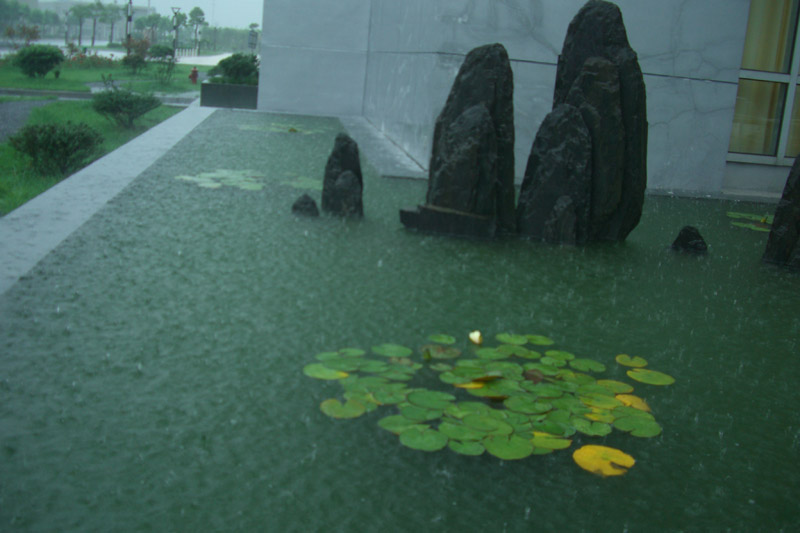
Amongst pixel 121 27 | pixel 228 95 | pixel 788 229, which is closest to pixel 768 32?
pixel 788 229

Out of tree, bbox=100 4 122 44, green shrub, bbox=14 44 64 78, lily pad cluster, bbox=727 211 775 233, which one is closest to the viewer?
lily pad cluster, bbox=727 211 775 233

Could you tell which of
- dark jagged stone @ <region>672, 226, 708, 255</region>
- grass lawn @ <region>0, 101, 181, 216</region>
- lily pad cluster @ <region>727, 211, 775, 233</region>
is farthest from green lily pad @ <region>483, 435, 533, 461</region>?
grass lawn @ <region>0, 101, 181, 216</region>

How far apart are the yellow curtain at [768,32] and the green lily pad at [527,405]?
27.6 feet

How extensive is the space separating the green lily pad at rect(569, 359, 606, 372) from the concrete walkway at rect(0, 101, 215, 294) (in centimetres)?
250

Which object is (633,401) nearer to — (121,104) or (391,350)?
(391,350)

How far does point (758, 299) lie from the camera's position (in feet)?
14.6

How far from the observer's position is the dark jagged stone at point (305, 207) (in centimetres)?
543

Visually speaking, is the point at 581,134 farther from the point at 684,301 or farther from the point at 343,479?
the point at 343,479

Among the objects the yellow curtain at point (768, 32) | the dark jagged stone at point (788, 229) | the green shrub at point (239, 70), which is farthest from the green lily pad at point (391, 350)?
the green shrub at point (239, 70)

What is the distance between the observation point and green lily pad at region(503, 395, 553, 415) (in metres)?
2.63

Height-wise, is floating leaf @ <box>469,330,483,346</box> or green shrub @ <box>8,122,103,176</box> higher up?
green shrub @ <box>8,122,103,176</box>

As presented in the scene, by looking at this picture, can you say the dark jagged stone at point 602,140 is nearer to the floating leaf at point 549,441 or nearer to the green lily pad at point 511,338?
the green lily pad at point 511,338

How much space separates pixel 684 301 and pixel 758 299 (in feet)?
1.76

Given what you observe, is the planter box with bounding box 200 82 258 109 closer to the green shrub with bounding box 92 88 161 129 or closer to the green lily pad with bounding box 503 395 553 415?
the green shrub with bounding box 92 88 161 129
